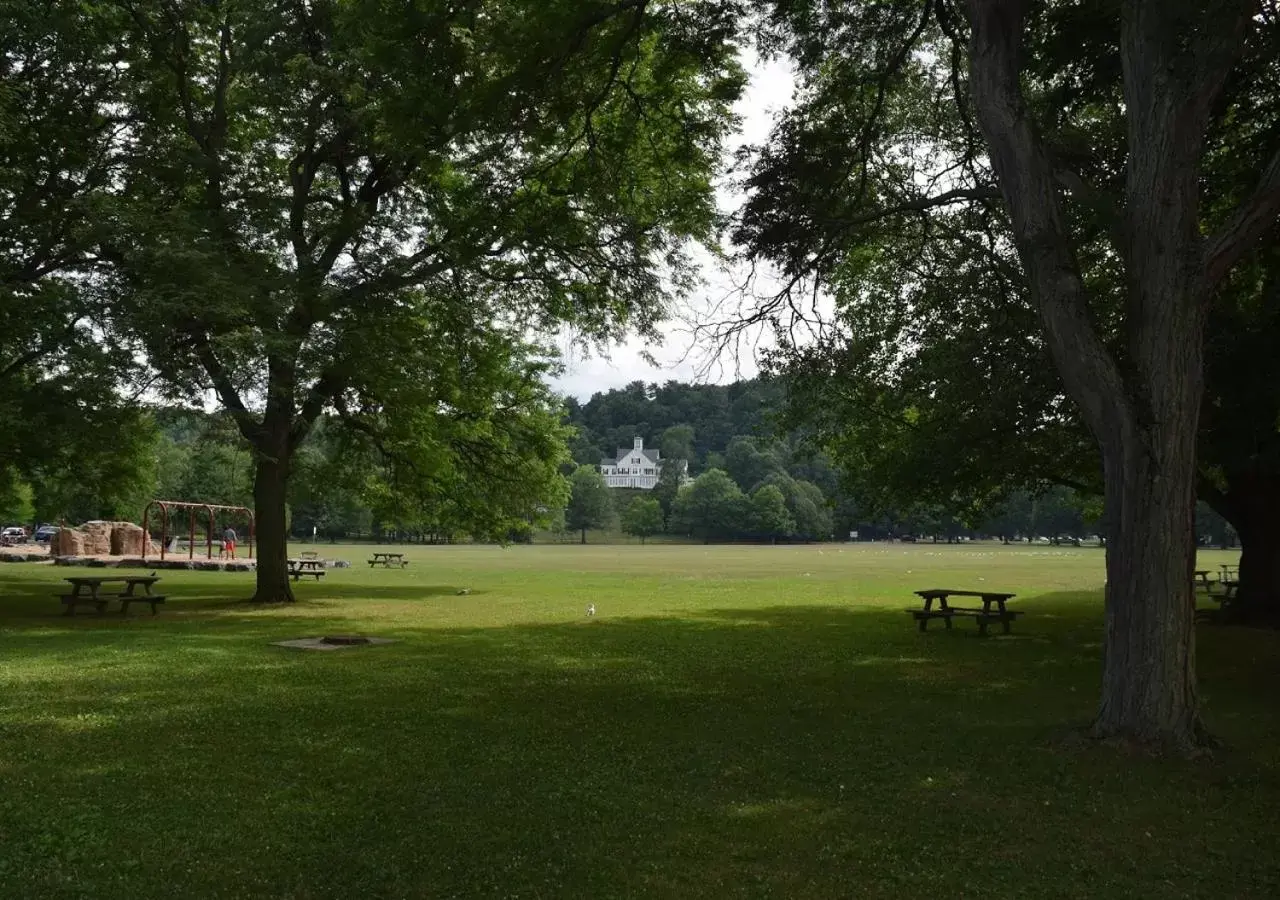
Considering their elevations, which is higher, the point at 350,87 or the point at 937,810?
the point at 350,87

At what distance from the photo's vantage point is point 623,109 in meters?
14.4

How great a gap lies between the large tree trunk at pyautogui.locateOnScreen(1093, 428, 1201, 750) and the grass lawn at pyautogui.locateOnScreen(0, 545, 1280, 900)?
468 millimetres

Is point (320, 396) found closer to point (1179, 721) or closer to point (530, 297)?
point (530, 297)

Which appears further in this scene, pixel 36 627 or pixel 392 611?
pixel 392 611

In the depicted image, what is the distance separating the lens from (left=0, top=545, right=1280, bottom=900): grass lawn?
A: 5625 mm

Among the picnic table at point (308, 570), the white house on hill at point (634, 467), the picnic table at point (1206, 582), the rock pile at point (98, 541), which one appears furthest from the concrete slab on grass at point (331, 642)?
the white house on hill at point (634, 467)

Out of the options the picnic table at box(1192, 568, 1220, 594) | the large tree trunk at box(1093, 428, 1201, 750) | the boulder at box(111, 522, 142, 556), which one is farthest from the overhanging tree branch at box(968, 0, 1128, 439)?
the boulder at box(111, 522, 142, 556)

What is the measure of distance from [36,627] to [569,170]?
517 inches

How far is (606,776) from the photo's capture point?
7.65 m

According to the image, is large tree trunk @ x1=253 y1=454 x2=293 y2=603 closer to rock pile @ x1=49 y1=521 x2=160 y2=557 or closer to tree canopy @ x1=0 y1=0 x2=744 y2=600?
tree canopy @ x1=0 y1=0 x2=744 y2=600

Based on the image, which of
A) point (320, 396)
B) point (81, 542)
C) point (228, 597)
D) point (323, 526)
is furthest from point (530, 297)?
point (323, 526)

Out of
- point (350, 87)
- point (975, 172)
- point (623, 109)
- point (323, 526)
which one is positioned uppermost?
point (350, 87)

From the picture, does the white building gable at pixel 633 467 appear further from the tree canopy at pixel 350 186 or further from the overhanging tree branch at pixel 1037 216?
the overhanging tree branch at pixel 1037 216

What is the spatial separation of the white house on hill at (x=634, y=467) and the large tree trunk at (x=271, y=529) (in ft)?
509
